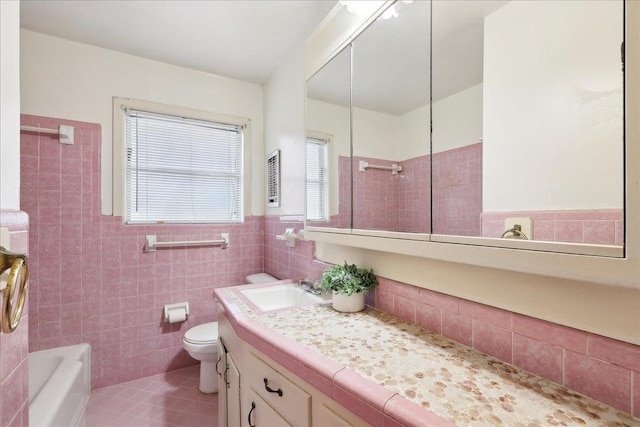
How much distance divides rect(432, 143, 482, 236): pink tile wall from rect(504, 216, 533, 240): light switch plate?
0.26ft

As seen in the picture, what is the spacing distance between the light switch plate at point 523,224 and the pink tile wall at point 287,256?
3.23 ft

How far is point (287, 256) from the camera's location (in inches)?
84.3

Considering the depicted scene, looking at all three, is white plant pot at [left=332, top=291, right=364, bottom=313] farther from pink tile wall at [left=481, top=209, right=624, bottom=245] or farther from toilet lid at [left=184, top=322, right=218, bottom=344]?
toilet lid at [left=184, top=322, right=218, bottom=344]

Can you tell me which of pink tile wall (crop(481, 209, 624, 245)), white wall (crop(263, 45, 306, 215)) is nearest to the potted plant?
pink tile wall (crop(481, 209, 624, 245))

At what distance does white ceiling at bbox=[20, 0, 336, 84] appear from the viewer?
169 centimetres

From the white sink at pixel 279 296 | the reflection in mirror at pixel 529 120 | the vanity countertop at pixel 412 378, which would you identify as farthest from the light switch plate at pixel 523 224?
the white sink at pixel 279 296

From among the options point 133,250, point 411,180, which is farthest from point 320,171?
point 133,250

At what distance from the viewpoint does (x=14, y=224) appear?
0.67 metres

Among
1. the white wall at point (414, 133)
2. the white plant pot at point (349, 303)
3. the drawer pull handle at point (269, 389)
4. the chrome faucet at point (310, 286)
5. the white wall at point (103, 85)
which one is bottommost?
the drawer pull handle at point (269, 389)

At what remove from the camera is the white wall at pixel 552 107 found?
2.04 feet

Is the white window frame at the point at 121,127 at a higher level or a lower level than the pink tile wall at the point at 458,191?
higher

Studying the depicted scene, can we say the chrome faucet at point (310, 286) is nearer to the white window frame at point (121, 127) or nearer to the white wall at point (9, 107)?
the white wall at point (9, 107)

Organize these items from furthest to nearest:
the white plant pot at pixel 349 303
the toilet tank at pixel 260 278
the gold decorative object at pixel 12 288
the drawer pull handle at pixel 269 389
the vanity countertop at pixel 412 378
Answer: the toilet tank at pixel 260 278 < the white plant pot at pixel 349 303 < the drawer pull handle at pixel 269 389 < the vanity countertop at pixel 412 378 < the gold decorative object at pixel 12 288

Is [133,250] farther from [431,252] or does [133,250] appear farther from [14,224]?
[431,252]
